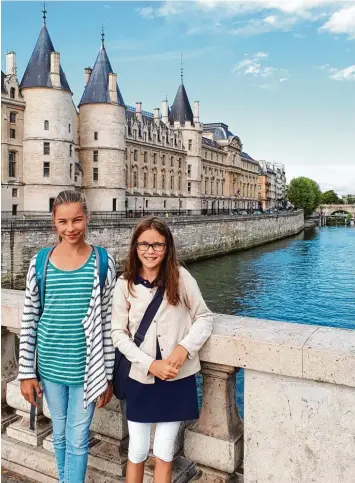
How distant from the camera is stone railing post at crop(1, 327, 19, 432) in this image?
10.6ft

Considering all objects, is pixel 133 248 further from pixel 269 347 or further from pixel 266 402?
pixel 266 402

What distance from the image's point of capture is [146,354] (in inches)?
92.7

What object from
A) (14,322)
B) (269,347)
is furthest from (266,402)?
(14,322)

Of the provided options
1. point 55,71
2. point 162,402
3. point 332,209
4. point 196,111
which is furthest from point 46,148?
point 332,209

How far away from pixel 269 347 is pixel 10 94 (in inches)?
1306

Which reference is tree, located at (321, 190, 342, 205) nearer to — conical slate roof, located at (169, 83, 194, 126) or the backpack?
conical slate roof, located at (169, 83, 194, 126)

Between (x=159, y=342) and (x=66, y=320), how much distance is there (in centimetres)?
50

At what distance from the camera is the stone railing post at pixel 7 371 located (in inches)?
127

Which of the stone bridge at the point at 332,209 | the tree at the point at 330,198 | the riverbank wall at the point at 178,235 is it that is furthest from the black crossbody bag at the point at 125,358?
the tree at the point at 330,198

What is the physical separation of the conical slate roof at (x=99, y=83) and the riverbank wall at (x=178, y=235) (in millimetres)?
11154

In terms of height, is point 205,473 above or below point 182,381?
below

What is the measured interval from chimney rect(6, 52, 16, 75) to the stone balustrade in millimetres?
34042

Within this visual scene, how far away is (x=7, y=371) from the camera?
330cm

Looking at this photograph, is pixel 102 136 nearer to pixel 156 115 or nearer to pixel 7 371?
pixel 156 115
